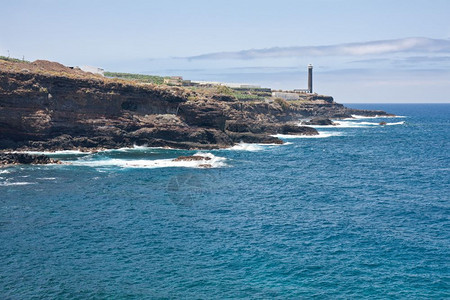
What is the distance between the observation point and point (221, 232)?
4100cm

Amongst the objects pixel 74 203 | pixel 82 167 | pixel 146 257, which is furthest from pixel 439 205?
pixel 82 167

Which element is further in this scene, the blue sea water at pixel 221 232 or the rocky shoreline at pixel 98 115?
the rocky shoreline at pixel 98 115

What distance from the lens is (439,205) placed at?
5031 cm

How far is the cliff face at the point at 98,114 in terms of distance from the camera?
84750mm

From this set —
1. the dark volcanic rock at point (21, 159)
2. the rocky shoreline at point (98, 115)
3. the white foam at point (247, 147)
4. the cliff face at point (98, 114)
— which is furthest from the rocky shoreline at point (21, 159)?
the white foam at point (247, 147)

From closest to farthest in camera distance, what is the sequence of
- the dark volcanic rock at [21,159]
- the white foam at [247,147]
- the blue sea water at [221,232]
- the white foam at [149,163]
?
the blue sea water at [221,232]
the dark volcanic rock at [21,159]
the white foam at [149,163]
the white foam at [247,147]

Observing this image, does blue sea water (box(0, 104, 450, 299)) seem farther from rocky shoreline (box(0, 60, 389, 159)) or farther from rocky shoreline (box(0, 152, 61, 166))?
rocky shoreline (box(0, 60, 389, 159))

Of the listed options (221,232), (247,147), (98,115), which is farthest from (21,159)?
(247,147)

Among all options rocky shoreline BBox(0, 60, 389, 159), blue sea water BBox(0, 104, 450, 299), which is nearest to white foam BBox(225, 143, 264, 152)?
rocky shoreline BBox(0, 60, 389, 159)

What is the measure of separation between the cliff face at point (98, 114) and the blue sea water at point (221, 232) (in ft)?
58.5

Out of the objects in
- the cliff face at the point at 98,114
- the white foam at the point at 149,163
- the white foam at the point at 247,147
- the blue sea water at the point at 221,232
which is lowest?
the blue sea water at the point at 221,232

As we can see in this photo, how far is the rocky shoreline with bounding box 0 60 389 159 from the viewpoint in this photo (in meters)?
84.8

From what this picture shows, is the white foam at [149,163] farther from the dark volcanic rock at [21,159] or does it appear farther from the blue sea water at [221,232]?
the dark volcanic rock at [21,159]

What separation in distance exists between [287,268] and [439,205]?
2549 centimetres
